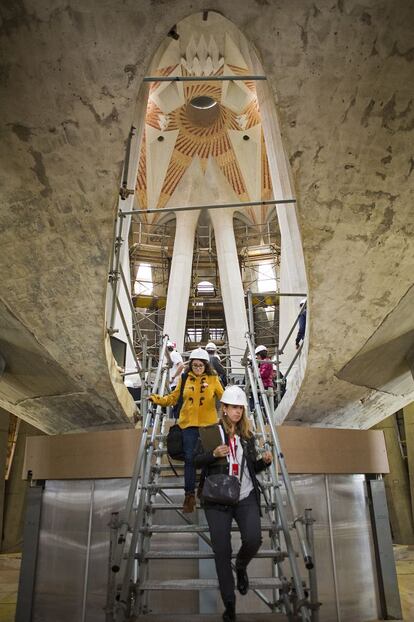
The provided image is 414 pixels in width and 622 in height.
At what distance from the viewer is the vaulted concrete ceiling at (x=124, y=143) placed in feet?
12.1

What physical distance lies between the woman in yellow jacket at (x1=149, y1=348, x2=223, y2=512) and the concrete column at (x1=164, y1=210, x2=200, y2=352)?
8.77 meters

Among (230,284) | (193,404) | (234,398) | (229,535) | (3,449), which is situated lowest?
(229,535)

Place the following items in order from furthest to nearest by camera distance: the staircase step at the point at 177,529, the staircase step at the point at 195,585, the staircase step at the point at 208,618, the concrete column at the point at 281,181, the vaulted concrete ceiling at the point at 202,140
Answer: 1. the vaulted concrete ceiling at the point at 202,140
2. the concrete column at the point at 281,181
3. the staircase step at the point at 177,529
4. the staircase step at the point at 195,585
5. the staircase step at the point at 208,618

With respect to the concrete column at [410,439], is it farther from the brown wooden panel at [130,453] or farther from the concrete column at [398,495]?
the brown wooden panel at [130,453]

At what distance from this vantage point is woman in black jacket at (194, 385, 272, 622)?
2.93m

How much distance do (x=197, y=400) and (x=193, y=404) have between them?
0.16ft

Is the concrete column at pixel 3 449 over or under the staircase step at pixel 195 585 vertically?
over

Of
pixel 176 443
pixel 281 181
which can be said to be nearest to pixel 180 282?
pixel 281 181

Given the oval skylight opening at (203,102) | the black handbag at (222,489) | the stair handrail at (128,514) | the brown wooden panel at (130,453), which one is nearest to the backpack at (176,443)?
the stair handrail at (128,514)

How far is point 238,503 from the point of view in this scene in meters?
3.12

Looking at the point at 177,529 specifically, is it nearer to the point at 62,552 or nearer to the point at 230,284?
the point at 62,552

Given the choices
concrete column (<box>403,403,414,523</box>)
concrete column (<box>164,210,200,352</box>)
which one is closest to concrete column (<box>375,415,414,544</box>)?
concrete column (<box>403,403,414,523</box>)

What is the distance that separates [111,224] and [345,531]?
14.6ft

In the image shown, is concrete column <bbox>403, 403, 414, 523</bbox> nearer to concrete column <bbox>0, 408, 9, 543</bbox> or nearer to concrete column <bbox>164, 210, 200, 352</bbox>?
concrete column <bbox>164, 210, 200, 352</bbox>
